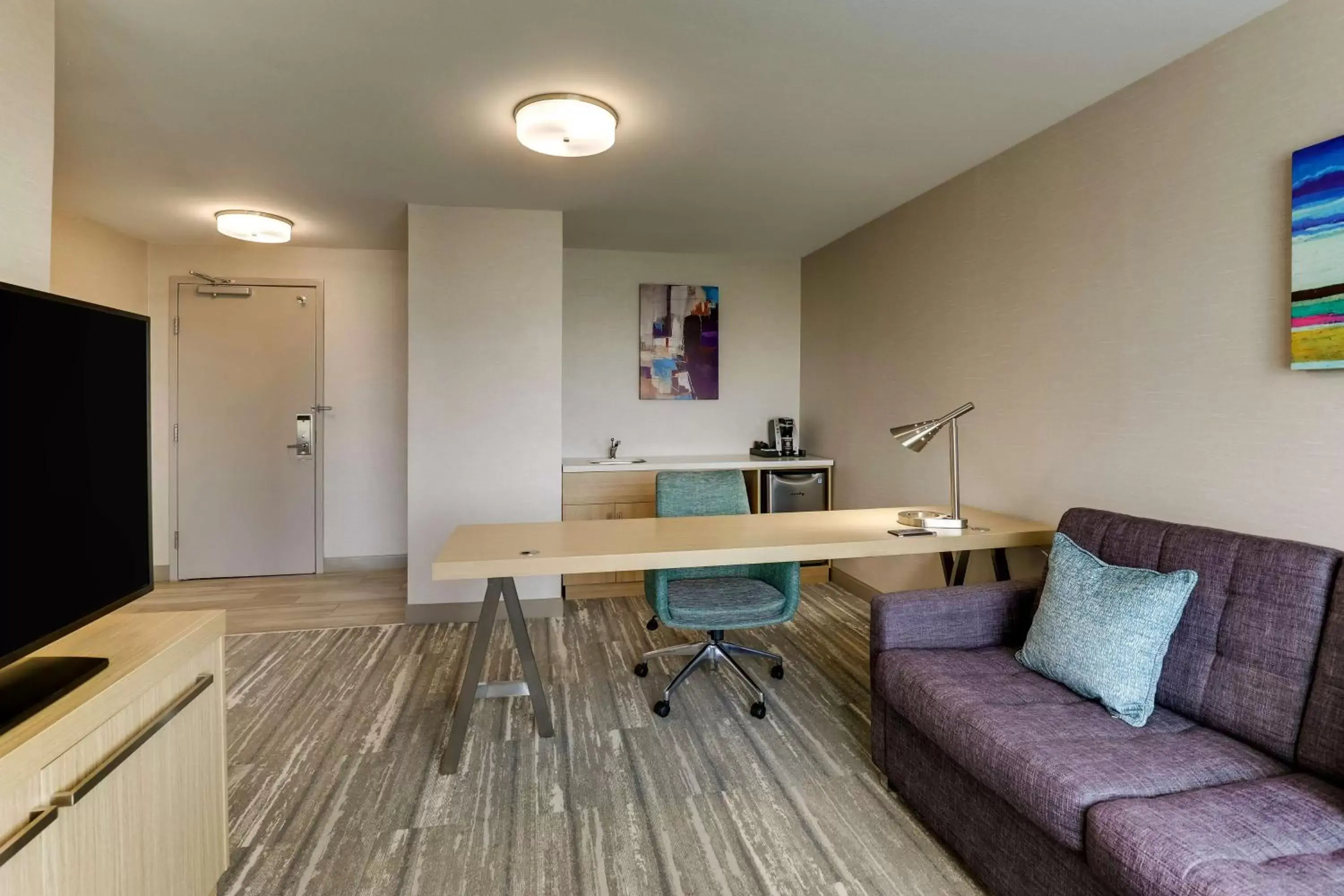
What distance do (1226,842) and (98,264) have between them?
236 inches

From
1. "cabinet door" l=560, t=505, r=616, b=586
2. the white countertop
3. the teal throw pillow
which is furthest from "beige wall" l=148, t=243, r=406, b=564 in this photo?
the teal throw pillow

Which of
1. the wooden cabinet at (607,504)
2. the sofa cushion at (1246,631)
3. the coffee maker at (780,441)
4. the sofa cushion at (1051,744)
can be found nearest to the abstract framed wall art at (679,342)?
the coffee maker at (780,441)

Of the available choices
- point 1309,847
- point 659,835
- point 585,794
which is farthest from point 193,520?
point 1309,847

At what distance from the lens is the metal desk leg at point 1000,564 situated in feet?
9.04

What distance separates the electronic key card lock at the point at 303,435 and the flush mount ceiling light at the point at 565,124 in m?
3.43

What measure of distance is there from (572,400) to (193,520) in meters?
2.94

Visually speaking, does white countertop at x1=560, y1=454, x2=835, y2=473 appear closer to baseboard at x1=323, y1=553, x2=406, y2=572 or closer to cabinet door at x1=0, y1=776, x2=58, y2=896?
baseboard at x1=323, y1=553, x2=406, y2=572

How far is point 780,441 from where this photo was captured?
5.23m

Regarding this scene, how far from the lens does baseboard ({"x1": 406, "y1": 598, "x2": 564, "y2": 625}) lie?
3996mm

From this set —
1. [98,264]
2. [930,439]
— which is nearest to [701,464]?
Answer: [930,439]

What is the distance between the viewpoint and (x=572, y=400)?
16.7 feet

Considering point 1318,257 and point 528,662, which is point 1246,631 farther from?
point 528,662

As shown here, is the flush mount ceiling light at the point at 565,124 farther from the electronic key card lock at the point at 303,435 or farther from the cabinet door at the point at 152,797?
the electronic key card lock at the point at 303,435

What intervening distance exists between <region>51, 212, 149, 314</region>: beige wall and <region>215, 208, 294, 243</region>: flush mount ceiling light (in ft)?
2.75
